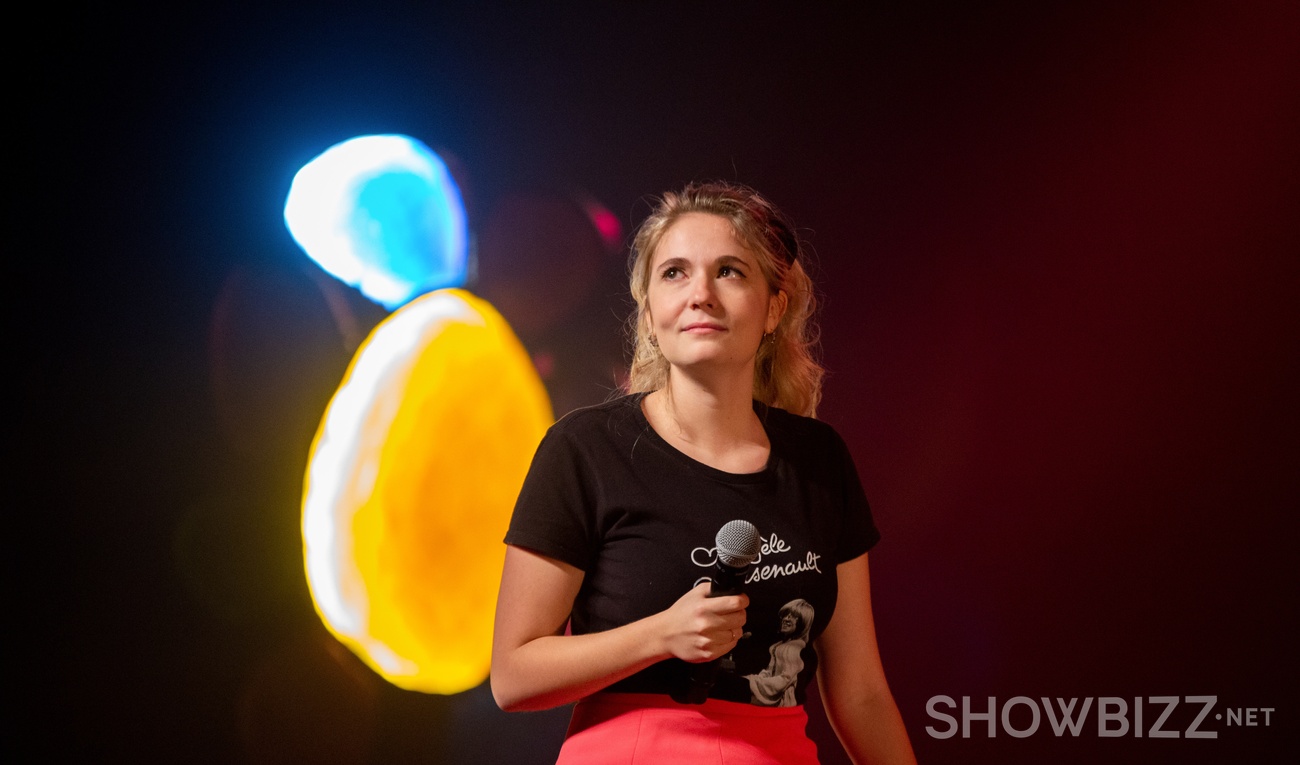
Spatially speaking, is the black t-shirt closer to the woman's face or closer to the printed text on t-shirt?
the printed text on t-shirt

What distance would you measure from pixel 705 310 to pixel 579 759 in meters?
0.60

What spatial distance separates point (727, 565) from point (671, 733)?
1.02 feet

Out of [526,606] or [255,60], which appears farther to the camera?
[255,60]

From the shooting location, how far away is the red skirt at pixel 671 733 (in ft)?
3.76

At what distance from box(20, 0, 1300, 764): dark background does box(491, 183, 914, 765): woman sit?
743 millimetres

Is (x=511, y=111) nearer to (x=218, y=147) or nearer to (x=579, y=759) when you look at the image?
(x=218, y=147)

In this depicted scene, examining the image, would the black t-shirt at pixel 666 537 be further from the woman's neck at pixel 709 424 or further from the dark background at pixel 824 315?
the dark background at pixel 824 315

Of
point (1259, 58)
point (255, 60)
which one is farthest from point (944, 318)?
point (255, 60)

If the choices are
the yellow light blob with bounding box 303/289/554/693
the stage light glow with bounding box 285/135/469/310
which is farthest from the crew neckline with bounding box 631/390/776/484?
the stage light glow with bounding box 285/135/469/310

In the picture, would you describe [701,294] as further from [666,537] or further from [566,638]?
[566,638]

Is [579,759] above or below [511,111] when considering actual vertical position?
below

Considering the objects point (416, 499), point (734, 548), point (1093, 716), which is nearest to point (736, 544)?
point (734, 548)

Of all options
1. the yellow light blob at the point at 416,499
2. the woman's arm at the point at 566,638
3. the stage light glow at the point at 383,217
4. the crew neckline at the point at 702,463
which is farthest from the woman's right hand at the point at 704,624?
the stage light glow at the point at 383,217

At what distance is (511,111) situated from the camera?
2102 mm
